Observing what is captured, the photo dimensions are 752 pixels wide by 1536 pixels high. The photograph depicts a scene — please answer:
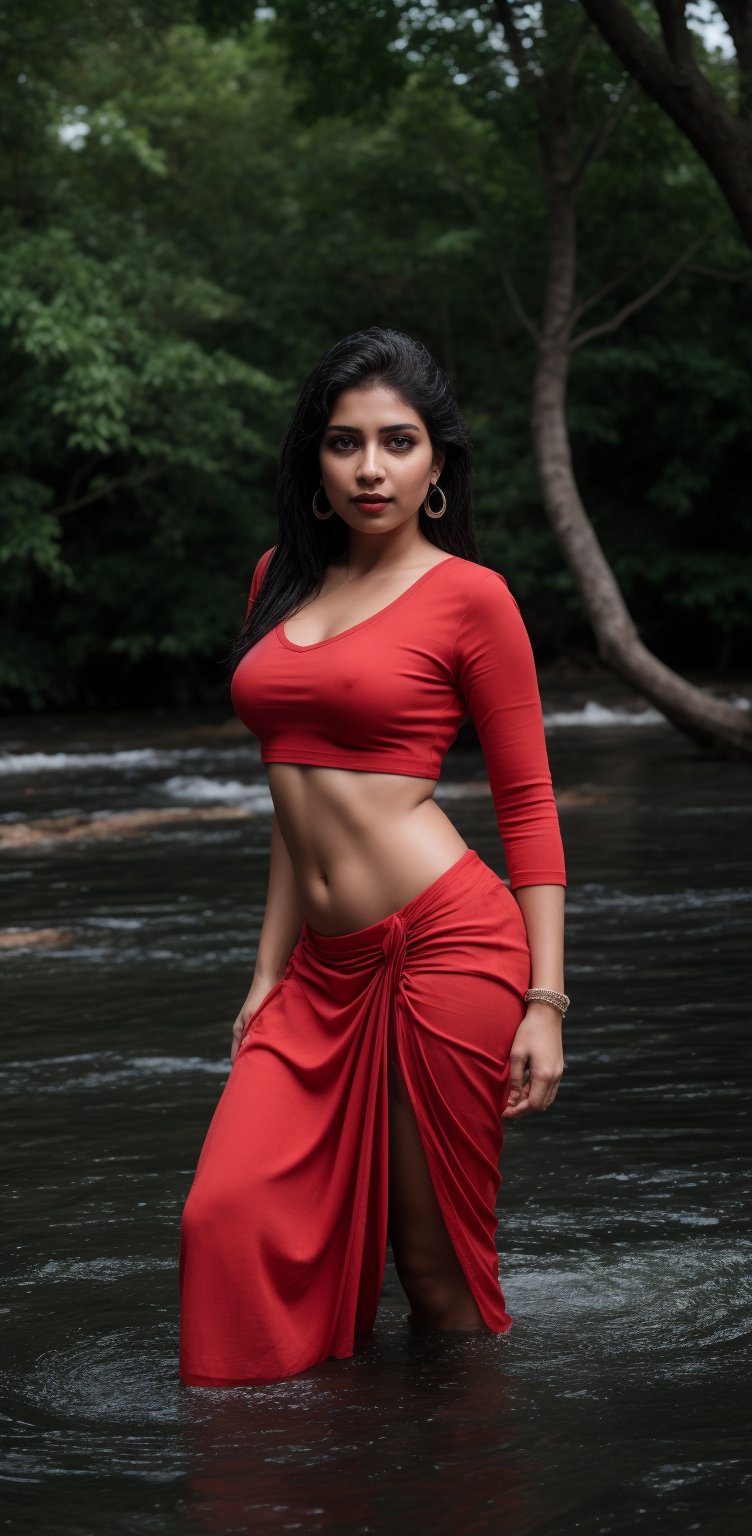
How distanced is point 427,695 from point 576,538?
15.0m

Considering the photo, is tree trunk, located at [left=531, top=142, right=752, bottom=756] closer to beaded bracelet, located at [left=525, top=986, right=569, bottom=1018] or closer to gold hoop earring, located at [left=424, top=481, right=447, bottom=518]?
gold hoop earring, located at [left=424, top=481, right=447, bottom=518]

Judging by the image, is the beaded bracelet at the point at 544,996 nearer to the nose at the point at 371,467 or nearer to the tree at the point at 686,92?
the nose at the point at 371,467

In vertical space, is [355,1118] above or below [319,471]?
below

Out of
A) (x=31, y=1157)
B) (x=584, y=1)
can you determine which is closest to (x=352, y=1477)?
(x=31, y=1157)

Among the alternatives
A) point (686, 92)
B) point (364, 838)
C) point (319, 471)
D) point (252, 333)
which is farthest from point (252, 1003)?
point (252, 333)

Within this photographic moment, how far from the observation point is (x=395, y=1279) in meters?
4.65

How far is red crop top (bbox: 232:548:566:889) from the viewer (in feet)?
11.4

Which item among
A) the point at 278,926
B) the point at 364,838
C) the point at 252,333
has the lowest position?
the point at 278,926

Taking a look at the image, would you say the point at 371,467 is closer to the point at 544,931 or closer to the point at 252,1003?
the point at 544,931

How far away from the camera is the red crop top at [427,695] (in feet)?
11.4

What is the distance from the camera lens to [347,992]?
3.59m

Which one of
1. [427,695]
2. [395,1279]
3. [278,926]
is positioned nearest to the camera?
[427,695]

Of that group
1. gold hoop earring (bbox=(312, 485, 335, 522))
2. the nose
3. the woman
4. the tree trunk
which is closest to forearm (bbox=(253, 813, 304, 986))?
the woman

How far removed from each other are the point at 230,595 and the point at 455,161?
8651 millimetres
